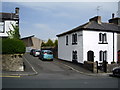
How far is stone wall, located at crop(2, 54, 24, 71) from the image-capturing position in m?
19.0

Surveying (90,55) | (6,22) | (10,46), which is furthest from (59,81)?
(6,22)

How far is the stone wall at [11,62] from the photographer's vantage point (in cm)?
1902

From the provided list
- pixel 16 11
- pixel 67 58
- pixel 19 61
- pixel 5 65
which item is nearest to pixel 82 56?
pixel 67 58

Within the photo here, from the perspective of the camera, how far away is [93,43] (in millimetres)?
25219

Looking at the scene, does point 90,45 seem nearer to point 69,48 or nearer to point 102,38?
point 102,38

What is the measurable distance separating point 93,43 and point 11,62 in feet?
41.6

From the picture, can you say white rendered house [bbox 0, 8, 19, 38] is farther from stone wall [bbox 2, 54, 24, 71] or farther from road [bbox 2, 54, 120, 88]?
road [bbox 2, 54, 120, 88]

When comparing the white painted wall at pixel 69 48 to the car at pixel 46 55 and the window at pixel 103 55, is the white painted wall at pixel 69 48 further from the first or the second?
the window at pixel 103 55

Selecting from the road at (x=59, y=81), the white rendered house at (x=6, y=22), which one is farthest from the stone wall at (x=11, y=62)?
the white rendered house at (x=6, y=22)

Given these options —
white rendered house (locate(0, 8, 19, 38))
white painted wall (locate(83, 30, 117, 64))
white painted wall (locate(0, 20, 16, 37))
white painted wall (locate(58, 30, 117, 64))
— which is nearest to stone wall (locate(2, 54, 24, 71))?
white painted wall (locate(58, 30, 117, 64))

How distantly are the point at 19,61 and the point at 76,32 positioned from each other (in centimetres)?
1116

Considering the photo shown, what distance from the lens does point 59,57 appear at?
33875 millimetres

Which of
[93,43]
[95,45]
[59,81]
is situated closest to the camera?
[59,81]

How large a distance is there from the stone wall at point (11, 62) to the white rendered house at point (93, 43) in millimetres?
9751
